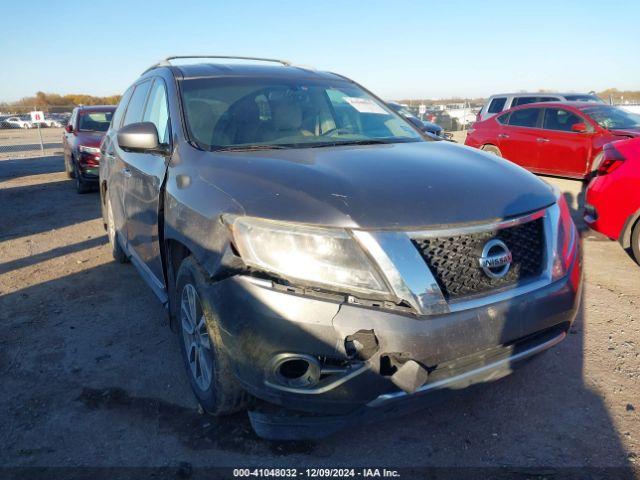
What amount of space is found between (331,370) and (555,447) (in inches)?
48.9

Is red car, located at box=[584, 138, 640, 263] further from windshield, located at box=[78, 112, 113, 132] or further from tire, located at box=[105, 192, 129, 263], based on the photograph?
windshield, located at box=[78, 112, 113, 132]

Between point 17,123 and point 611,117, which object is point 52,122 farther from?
point 611,117

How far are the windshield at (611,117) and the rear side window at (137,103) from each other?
7913 mm

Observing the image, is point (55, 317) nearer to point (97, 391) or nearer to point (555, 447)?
point (97, 391)

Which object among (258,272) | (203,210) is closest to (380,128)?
(203,210)

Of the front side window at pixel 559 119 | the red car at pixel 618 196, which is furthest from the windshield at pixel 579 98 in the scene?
the red car at pixel 618 196

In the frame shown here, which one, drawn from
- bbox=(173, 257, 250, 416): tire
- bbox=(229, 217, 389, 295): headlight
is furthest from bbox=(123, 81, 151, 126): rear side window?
bbox=(229, 217, 389, 295): headlight

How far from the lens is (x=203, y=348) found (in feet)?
8.23

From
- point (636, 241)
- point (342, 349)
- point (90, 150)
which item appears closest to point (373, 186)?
point (342, 349)

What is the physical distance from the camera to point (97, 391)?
2.92m

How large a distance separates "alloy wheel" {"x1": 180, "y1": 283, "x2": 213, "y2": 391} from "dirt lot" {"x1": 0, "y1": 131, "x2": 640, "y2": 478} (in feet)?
0.83

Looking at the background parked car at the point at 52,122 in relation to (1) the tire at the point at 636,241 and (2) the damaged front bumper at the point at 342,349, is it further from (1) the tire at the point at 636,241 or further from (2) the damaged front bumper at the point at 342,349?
(2) the damaged front bumper at the point at 342,349

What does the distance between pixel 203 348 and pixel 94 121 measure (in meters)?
9.74

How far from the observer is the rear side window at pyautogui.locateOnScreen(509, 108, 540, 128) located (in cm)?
989
